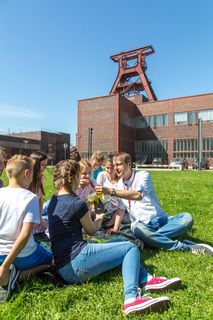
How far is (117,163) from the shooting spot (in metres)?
4.90

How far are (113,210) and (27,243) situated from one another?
295 centimetres

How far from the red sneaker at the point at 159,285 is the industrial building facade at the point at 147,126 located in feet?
157

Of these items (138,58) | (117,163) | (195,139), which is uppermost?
(138,58)

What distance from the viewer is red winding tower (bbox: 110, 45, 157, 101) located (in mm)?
62125

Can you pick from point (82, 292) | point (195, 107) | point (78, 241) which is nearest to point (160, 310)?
point (82, 292)

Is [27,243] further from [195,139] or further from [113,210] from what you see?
[195,139]

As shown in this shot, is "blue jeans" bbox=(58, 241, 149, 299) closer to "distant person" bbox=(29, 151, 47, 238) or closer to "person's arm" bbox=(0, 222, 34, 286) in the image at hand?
"person's arm" bbox=(0, 222, 34, 286)

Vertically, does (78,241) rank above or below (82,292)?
above

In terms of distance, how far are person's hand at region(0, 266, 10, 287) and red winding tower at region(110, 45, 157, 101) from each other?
→ 60541 millimetres

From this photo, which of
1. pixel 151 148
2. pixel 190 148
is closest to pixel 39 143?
pixel 151 148

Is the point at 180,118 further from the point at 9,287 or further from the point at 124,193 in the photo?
the point at 9,287

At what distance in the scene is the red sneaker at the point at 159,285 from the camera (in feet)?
10.8

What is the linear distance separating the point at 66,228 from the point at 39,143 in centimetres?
6919

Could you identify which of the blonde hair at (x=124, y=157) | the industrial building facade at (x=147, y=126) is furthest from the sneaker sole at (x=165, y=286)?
the industrial building facade at (x=147, y=126)
